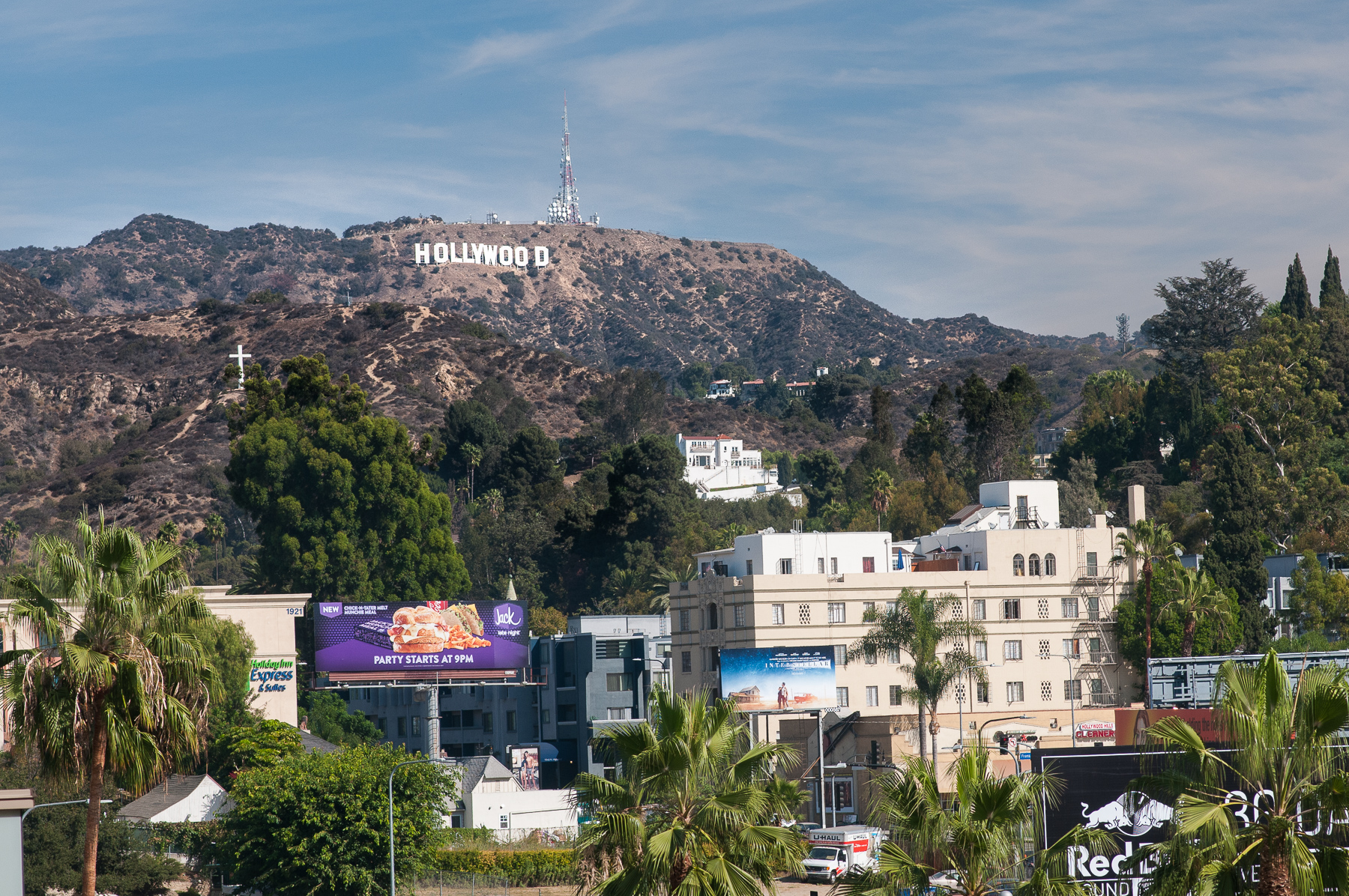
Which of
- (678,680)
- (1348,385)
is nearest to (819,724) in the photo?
(678,680)

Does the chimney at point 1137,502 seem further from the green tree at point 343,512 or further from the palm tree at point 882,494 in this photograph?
the green tree at point 343,512

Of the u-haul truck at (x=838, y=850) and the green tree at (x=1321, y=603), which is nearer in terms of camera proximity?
the u-haul truck at (x=838, y=850)

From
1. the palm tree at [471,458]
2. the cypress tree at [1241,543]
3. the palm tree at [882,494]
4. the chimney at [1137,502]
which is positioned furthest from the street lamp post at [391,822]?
the palm tree at [471,458]

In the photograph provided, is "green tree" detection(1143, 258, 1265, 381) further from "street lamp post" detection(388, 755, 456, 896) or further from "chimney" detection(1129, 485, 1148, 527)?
"street lamp post" detection(388, 755, 456, 896)

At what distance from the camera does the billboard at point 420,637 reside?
97.9 metres

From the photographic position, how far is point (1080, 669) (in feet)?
363

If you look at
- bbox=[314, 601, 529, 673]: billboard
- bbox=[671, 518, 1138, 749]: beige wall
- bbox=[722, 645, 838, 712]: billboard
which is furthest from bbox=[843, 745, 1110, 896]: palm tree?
bbox=[671, 518, 1138, 749]: beige wall

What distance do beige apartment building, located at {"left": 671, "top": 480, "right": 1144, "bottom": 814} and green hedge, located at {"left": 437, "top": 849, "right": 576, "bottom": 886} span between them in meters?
35.7

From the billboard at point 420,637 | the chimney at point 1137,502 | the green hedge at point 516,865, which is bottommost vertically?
the green hedge at point 516,865

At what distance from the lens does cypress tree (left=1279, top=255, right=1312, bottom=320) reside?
172 meters

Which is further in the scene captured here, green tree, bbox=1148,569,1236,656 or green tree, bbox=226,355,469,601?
green tree, bbox=226,355,469,601

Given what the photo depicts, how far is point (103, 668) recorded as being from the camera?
30609mm

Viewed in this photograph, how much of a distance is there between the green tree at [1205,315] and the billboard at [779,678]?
3898 inches

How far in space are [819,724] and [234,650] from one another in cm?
3346
